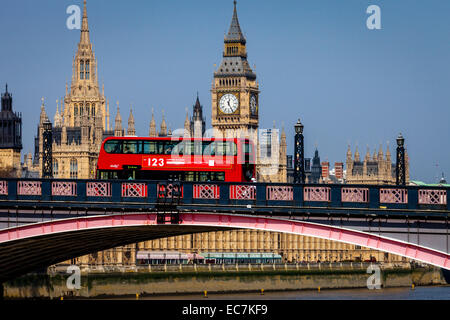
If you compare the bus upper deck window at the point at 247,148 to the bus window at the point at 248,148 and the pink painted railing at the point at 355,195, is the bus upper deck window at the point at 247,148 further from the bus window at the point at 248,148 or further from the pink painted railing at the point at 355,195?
the pink painted railing at the point at 355,195

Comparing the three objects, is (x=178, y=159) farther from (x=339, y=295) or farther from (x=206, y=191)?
(x=339, y=295)

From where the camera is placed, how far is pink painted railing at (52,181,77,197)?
50125 mm

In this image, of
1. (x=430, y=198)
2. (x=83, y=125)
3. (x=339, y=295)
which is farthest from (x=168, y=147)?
(x=83, y=125)

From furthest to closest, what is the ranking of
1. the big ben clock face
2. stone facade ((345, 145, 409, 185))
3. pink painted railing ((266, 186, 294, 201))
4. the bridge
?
stone facade ((345, 145, 409, 185)) → the big ben clock face → pink painted railing ((266, 186, 294, 201)) → the bridge

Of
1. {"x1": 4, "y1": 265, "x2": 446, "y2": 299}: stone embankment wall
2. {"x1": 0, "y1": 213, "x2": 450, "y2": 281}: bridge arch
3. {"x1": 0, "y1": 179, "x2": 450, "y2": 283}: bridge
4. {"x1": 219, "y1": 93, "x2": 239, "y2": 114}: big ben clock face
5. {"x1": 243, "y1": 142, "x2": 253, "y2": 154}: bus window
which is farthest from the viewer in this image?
{"x1": 219, "y1": 93, "x2": 239, "y2": 114}: big ben clock face

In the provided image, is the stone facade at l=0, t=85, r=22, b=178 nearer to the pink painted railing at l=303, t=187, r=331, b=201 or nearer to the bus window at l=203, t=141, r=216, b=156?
the bus window at l=203, t=141, r=216, b=156

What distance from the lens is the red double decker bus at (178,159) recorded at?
59781 mm

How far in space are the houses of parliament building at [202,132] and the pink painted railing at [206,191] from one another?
75.5 m

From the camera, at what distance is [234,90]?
17512 centimetres

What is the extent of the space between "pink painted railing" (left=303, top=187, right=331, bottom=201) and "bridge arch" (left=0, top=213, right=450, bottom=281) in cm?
96

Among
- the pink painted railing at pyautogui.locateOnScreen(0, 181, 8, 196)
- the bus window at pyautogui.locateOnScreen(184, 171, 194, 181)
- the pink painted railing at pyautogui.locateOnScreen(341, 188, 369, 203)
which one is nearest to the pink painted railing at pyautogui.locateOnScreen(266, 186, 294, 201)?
the pink painted railing at pyautogui.locateOnScreen(341, 188, 369, 203)

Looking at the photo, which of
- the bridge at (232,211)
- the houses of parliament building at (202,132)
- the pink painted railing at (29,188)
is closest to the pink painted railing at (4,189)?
the bridge at (232,211)

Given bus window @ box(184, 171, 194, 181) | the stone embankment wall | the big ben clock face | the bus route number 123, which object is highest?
the big ben clock face
